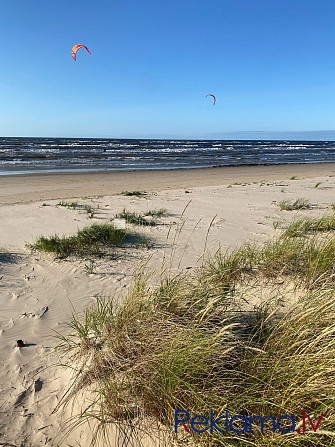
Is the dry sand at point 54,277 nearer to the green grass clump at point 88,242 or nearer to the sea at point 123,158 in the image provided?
the green grass clump at point 88,242

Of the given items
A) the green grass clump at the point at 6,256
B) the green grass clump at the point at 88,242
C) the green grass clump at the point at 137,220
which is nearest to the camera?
the green grass clump at the point at 6,256

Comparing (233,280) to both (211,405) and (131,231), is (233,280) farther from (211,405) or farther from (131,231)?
(131,231)

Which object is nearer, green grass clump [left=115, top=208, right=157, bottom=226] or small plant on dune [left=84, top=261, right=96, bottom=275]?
small plant on dune [left=84, top=261, right=96, bottom=275]

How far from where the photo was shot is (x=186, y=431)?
5.53 feet

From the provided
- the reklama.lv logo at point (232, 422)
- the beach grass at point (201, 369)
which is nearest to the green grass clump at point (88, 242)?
the beach grass at point (201, 369)

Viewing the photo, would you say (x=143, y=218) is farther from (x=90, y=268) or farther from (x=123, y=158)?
(x=123, y=158)

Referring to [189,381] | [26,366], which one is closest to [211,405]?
[189,381]

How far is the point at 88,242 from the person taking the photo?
4953 mm

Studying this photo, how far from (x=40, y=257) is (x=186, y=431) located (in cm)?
363

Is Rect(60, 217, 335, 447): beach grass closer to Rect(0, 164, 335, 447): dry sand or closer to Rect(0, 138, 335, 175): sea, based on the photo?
Rect(0, 164, 335, 447): dry sand

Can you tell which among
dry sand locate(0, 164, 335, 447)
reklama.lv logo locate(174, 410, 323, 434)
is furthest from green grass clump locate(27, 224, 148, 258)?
reklama.lv logo locate(174, 410, 323, 434)

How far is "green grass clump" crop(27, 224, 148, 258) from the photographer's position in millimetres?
4711

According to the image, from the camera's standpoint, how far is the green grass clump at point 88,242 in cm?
471

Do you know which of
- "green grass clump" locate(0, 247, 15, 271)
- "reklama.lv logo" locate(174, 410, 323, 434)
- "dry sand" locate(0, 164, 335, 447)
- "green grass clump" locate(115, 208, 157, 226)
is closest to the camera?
"reklama.lv logo" locate(174, 410, 323, 434)
